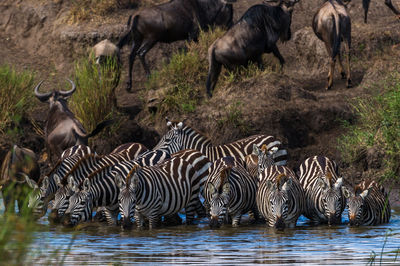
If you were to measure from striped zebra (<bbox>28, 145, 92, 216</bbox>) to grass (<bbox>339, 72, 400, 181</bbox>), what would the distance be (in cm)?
452

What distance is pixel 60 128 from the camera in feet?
49.6

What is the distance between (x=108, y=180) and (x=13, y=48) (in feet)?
45.0

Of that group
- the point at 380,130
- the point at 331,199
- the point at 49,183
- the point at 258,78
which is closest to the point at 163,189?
the point at 49,183

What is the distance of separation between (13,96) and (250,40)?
485 centimetres

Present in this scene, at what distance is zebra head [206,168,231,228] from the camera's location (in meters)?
10.9

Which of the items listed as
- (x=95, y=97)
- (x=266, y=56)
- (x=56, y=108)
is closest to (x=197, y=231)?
(x=56, y=108)

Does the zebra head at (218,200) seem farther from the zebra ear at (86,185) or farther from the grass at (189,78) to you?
the grass at (189,78)

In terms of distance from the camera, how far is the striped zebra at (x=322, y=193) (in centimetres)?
1123

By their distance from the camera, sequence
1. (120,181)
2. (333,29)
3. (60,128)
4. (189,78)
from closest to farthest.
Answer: (120,181) → (60,128) → (333,29) → (189,78)

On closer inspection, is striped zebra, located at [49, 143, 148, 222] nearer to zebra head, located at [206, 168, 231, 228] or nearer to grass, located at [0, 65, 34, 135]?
zebra head, located at [206, 168, 231, 228]

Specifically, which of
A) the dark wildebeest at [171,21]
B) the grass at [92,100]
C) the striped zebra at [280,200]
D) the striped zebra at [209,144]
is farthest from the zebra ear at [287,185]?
the dark wildebeest at [171,21]

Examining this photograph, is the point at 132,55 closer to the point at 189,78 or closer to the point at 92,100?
the point at 189,78

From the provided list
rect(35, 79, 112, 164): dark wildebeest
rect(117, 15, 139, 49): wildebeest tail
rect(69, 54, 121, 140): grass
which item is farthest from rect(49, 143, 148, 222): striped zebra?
rect(117, 15, 139, 49): wildebeest tail

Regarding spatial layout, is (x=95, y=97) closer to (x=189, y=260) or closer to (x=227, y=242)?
(x=227, y=242)
